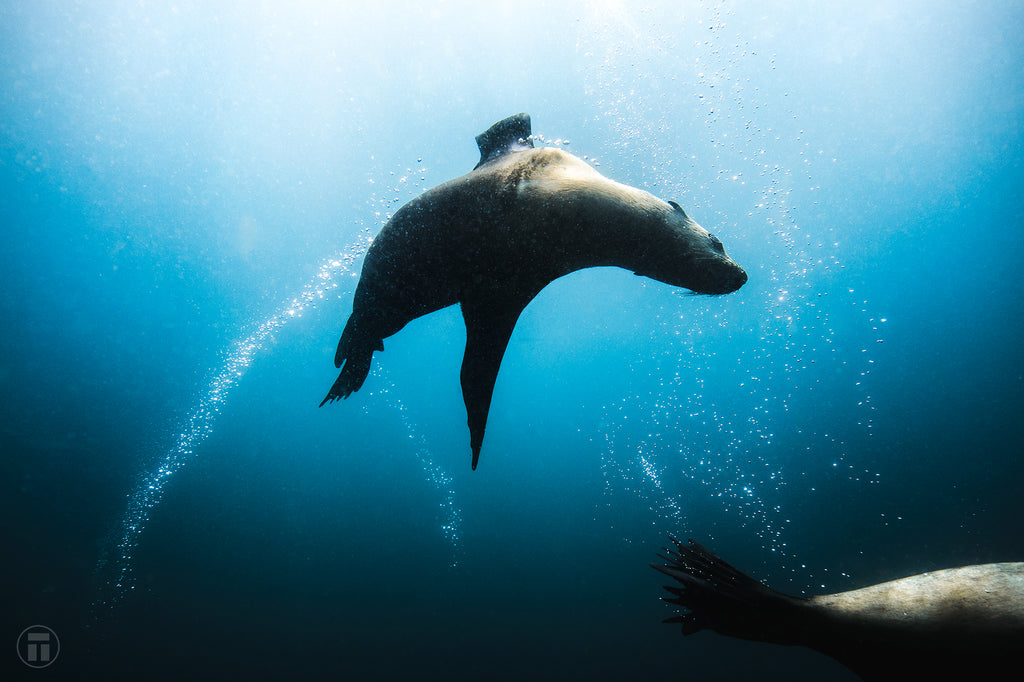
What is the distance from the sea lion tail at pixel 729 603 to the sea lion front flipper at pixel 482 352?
4.55 feet

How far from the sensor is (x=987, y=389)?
92.0ft

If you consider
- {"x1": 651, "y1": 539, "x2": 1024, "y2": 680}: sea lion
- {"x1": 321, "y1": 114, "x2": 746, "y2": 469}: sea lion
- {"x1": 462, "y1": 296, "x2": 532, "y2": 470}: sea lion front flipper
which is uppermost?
{"x1": 321, "y1": 114, "x2": 746, "y2": 469}: sea lion

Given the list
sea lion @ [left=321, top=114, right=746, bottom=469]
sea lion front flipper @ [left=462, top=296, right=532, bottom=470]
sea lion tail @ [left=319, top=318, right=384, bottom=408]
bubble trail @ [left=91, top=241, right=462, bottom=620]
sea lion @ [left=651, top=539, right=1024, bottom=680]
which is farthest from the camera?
bubble trail @ [left=91, top=241, right=462, bottom=620]

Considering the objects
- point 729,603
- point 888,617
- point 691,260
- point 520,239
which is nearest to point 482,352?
point 520,239

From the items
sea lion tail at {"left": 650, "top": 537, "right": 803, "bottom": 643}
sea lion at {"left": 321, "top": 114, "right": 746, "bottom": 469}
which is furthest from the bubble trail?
sea lion tail at {"left": 650, "top": 537, "right": 803, "bottom": 643}

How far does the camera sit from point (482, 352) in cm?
Result: 275

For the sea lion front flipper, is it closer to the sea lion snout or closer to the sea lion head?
the sea lion head

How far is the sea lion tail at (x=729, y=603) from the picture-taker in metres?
2.24

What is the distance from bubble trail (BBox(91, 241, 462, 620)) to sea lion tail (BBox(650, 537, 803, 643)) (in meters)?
23.6

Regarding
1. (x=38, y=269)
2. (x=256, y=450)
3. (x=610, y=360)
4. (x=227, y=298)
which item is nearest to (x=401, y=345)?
(x=227, y=298)

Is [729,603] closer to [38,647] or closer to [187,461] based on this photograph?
[38,647]

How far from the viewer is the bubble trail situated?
24.2 metres

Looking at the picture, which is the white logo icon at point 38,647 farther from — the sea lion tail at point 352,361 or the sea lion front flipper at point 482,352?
the sea lion front flipper at point 482,352

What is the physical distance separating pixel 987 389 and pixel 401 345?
140ft
